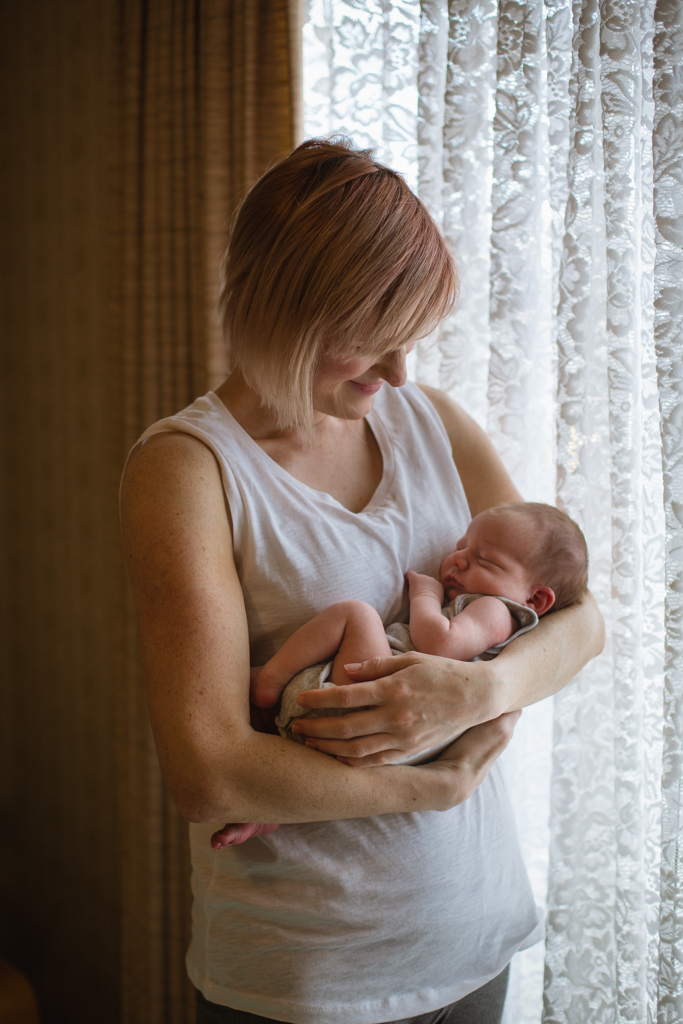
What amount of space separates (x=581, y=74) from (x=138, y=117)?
1.30 meters

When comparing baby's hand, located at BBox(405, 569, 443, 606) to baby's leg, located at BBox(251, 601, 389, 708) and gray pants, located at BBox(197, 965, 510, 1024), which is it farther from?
gray pants, located at BBox(197, 965, 510, 1024)

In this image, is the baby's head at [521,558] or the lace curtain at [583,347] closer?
the baby's head at [521,558]

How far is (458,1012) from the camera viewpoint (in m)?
1.09

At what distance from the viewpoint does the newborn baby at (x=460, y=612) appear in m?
1.02

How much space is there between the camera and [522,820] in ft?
5.34

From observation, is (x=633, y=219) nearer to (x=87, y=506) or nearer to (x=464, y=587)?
(x=464, y=587)

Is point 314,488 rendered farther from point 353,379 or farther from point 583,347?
point 583,347

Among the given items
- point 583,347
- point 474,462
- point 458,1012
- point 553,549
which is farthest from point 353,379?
point 458,1012

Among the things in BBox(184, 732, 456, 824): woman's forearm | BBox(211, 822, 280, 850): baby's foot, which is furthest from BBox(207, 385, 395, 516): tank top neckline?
BBox(211, 822, 280, 850): baby's foot

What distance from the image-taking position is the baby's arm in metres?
1.08

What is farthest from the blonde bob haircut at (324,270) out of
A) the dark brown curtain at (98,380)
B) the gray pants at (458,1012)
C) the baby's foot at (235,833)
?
the gray pants at (458,1012)

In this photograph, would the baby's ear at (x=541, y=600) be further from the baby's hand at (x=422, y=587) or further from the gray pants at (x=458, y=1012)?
the gray pants at (x=458, y=1012)

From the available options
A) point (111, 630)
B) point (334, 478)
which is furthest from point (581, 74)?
point (111, 630)

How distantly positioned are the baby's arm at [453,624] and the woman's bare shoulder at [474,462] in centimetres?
→ 26
